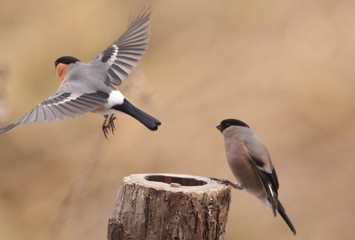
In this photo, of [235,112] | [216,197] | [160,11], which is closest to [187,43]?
[160,11]

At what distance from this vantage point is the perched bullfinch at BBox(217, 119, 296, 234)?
302 centimetres

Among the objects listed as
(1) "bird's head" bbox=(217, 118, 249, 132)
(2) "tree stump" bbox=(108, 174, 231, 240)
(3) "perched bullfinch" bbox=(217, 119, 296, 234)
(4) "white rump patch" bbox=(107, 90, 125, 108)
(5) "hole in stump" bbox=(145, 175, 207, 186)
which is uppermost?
(1) "bird's head" bbox=(217, 118, 249, 132)

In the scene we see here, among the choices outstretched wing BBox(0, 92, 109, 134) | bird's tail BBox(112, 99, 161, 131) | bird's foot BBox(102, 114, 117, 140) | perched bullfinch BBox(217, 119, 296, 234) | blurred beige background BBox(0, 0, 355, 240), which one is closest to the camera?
outstretched wing BBox(0, 92, 109, 134)

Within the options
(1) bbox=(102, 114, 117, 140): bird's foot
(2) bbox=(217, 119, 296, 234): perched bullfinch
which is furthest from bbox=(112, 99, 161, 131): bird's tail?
(2) bbox=(217, 119, 296, 234): perched bullfinch

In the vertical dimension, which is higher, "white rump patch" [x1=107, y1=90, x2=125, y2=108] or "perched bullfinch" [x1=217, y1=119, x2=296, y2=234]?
"white rump patch" [x1=107, y1=90, x2=125, y2=108]

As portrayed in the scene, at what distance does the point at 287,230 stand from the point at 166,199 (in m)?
2.32

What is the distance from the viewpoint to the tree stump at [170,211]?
7.49 feet

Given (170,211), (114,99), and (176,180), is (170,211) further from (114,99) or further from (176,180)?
(114,99)

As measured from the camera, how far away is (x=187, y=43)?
4926 mm

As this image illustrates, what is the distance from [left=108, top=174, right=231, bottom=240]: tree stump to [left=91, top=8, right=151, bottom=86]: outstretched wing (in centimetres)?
57

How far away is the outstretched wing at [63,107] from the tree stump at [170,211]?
41 cm

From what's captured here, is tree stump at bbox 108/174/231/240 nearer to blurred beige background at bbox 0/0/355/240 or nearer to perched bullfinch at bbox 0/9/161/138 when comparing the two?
perched bullfinch at bbox 0/9/161/138

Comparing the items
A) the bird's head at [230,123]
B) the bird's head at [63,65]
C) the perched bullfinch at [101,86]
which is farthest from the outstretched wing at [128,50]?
the bird's head at [230,123]

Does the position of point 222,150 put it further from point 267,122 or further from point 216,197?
point 216,197
